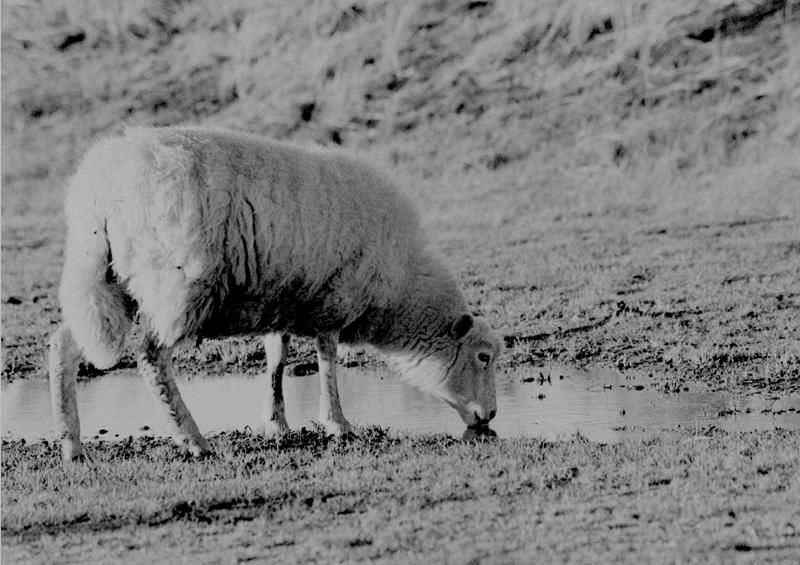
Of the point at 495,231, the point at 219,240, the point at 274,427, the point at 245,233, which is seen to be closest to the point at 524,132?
the point at 495,231

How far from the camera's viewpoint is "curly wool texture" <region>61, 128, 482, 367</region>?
775 centimetres

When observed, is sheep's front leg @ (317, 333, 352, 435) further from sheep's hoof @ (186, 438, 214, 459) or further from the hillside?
the hillside

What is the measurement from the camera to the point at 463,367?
9180 millimetres

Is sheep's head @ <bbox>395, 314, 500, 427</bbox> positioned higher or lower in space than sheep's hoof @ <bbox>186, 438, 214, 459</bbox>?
higher

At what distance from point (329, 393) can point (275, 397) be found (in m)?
0.46

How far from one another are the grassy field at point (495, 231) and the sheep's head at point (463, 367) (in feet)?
3.46

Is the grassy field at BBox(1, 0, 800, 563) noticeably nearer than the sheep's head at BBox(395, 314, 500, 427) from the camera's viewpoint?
Yes

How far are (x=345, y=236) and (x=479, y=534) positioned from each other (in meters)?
3.14

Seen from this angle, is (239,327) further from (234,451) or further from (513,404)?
(513,404)

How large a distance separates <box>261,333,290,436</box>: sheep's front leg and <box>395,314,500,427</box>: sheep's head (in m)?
0.97

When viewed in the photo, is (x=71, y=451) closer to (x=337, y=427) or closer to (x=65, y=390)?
(x=65, y=390)

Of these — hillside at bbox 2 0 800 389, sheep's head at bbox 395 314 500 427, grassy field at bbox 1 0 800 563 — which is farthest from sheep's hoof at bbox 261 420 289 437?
hillside at bbox 2 0 800 389

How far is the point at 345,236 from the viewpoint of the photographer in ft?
28.0

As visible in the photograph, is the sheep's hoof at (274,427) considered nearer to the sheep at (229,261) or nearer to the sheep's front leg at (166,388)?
the sheep at (229,261)
